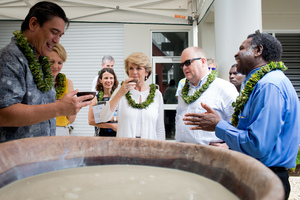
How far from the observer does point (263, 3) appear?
24.7ft

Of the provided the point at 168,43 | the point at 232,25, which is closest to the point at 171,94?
the point at 168,43

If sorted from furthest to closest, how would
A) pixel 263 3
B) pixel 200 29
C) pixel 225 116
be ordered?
pixel 200 29, pixel 263 3, pixel 225 116

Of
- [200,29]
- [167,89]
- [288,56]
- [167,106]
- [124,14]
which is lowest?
[167,106]

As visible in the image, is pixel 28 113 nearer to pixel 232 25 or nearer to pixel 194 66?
pixel 194 66

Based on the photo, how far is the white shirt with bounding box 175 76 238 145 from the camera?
2707 mm

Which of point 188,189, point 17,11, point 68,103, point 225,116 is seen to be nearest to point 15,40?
point 68,103

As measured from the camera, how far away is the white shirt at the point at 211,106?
2.71 m

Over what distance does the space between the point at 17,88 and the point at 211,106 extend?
196 centimetres

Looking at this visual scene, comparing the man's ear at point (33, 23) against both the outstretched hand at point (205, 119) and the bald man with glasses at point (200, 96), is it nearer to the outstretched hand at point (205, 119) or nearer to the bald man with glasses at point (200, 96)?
the outstretched hand at point (205, 119)

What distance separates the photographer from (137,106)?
3.06 metres

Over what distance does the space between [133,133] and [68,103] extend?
4.74ft

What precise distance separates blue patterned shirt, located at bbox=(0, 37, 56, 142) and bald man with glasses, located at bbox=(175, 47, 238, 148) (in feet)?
5.19

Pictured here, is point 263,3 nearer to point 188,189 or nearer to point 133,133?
point 133,133

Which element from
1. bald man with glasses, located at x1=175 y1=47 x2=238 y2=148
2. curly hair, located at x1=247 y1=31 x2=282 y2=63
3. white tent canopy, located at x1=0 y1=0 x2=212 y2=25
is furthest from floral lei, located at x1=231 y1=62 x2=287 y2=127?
white tent canopy, located at x1=0 y1=0 x2=212 y2=25
